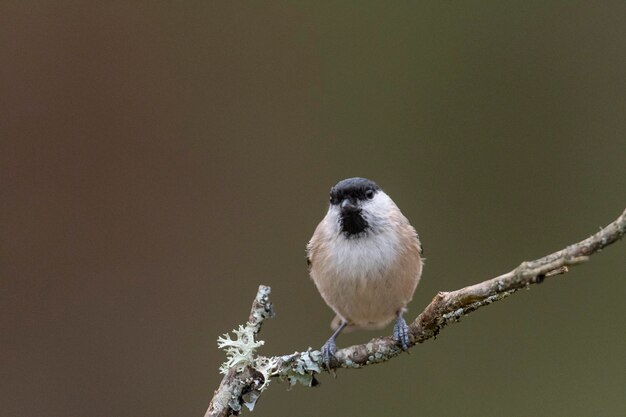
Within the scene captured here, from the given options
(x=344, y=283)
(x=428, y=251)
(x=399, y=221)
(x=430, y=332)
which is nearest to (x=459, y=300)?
(x=430, y=332)

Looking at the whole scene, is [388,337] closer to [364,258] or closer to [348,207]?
[364,258]

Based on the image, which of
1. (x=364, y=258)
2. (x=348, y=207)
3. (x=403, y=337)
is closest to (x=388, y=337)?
(x=403, y=337)

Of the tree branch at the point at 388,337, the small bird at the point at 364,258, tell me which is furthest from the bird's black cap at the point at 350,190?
the tree branch at the point at 388,337

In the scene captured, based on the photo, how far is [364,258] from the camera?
243cm

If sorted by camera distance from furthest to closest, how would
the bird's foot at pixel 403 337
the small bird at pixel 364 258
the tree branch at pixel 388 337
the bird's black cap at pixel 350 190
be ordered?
1. the bird's black cap at pixel 350 190
2. the small bird at pixel 364 258
3. the bird's foot at pixel 403 337
4. the tree branch at pixel 388 337

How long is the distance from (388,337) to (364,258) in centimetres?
46

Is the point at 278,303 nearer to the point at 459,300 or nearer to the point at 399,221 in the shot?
the point at 399,221

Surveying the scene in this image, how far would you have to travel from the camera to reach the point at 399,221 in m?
2.63

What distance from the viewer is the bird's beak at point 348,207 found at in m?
2.51

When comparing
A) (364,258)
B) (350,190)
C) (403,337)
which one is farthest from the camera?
(350,190)

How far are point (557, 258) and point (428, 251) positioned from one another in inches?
90.4

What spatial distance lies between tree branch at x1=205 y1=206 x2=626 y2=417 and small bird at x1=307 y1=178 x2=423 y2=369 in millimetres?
333

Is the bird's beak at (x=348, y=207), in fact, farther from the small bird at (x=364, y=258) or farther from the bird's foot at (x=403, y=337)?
the bird's foot at (x=403, y=337)

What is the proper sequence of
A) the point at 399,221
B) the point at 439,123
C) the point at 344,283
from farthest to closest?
1. the point at 439,123
2. the point at 399,221
3. the point at 344,283
